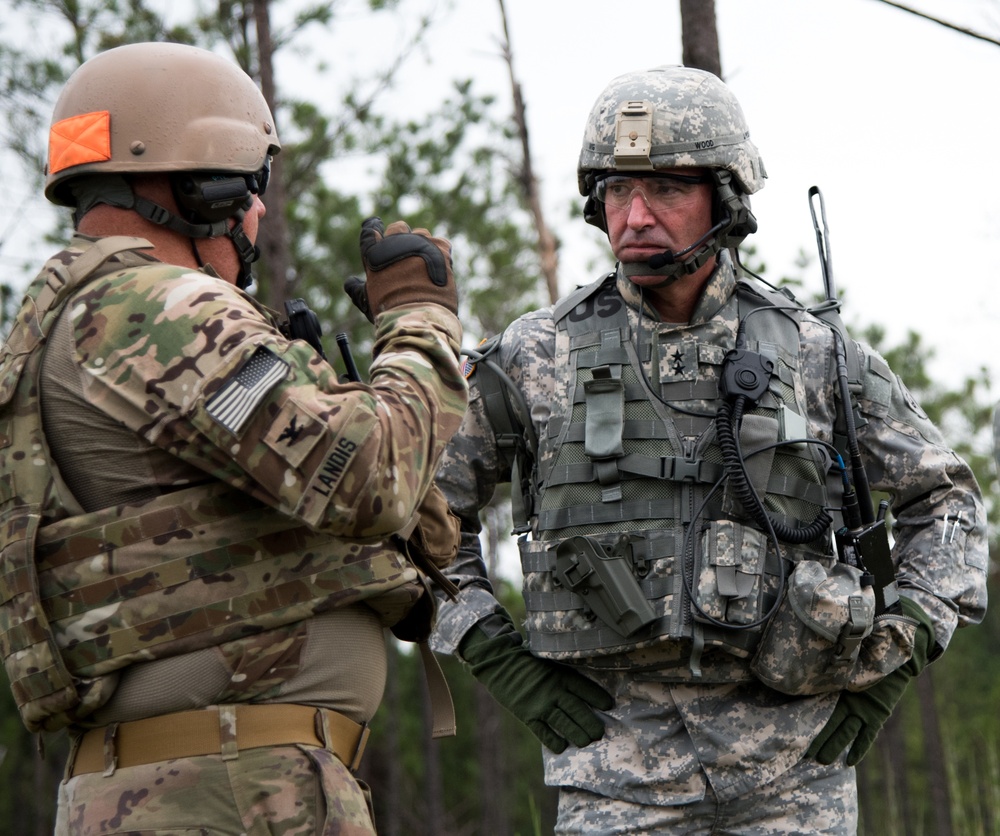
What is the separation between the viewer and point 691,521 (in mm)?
3619

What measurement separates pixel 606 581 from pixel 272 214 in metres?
8.00

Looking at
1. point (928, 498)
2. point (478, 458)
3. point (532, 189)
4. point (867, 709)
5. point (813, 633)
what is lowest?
point (532, 189)

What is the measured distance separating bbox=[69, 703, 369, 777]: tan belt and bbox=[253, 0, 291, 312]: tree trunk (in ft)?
26.3

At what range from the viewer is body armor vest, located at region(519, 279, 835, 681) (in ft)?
11.6

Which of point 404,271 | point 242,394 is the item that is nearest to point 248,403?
point 242,394

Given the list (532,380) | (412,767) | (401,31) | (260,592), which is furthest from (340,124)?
(412,767)

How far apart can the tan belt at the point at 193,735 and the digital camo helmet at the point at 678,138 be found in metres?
2.04

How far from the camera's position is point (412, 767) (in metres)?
33.0

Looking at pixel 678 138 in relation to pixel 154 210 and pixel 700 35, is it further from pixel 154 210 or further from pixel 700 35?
pixel 700 35

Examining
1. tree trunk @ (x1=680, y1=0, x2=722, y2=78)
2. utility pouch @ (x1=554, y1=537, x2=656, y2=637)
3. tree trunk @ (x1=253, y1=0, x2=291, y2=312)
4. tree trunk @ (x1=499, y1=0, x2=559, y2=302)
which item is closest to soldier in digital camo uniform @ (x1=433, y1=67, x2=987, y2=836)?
utility pouch @ (x1=554, y1=537, x2=656, y2=637)

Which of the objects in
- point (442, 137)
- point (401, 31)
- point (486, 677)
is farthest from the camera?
point (442, 137)

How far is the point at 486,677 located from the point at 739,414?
1066 millimetres

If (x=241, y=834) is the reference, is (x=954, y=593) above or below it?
below

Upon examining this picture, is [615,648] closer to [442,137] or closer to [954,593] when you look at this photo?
[954,593]
